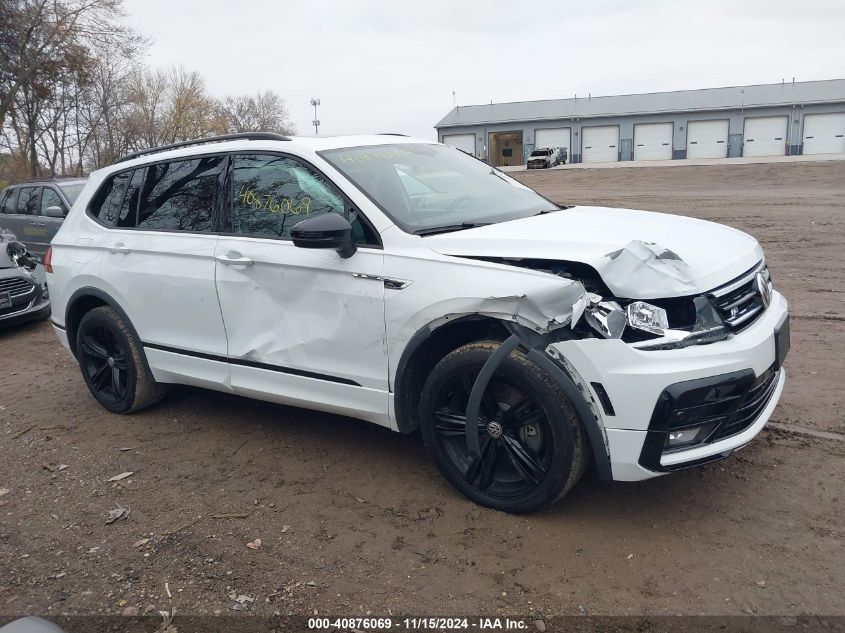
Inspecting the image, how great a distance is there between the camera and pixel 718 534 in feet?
10.7

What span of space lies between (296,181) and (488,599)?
2536 millimetres

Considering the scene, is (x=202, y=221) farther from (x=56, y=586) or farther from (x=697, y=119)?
(x=697, y=119)

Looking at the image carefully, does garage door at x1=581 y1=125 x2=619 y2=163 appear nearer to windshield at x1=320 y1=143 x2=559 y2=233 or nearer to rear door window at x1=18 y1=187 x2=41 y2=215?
rear door window at x1=18 y1=187 x2=41 y2=215

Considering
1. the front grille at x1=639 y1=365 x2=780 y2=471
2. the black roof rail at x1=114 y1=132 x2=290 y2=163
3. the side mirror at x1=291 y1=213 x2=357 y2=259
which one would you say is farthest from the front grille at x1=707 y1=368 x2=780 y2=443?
the black roof rail at x1=114 y1=132 x2=290 y2=163

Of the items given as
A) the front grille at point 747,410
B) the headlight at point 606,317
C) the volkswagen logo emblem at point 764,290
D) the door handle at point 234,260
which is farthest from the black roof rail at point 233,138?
the front grille at point 747,410

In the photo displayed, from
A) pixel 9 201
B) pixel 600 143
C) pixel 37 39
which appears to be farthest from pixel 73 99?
pixel 600 143

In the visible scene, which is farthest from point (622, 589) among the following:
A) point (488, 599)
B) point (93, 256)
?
point (93, 256)

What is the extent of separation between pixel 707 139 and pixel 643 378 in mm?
58626

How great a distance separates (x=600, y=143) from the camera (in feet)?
191

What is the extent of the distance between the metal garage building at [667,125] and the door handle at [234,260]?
48.6m

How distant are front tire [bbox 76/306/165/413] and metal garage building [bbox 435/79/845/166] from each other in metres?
47.8

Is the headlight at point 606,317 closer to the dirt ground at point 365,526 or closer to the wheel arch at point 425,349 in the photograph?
the wheel arch at point 425,349

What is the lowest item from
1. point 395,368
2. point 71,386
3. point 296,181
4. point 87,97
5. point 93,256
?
point 71,386

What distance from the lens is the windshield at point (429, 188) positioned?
3879 mm
